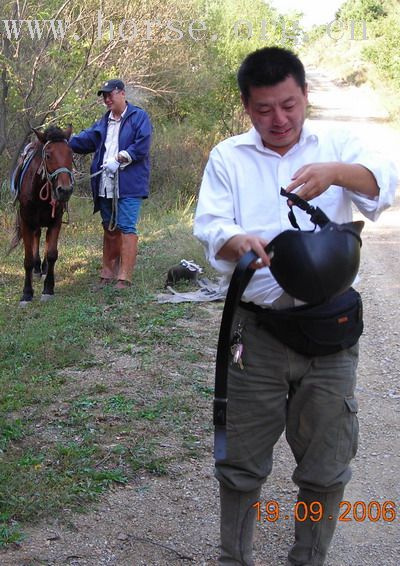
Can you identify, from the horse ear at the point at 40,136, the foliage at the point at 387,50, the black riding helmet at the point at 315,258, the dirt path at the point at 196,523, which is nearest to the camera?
the black riding helmet at the point at 315,258

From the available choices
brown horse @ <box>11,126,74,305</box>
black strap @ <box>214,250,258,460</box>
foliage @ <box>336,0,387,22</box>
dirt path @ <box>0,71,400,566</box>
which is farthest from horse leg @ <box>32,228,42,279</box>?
foliage @ <box>336,0,387,22</box>

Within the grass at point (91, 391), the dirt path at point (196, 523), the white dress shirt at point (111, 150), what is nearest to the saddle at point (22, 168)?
the white dress shirt at point (111, 150)

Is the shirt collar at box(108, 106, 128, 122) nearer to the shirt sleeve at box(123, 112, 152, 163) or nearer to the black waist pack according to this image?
the shirt sleeve at box(123, 112, 152, 163)

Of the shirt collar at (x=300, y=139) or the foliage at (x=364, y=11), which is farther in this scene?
the foliage at (x=364, y=11)

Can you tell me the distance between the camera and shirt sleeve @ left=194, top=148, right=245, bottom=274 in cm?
278

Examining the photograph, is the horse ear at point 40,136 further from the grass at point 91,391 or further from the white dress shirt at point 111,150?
the grass at point 91,391

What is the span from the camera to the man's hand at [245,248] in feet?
8.57

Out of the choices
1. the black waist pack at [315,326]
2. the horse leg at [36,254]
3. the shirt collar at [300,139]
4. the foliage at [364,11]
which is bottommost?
the horse leg at [36,254]

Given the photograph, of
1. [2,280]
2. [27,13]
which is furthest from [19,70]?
[2,280]

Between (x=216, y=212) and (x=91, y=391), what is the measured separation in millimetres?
2916

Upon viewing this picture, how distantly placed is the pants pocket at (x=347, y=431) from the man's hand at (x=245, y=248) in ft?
2.11

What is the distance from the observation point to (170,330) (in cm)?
702

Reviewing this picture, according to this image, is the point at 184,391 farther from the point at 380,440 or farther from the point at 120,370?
the point at 380,440
